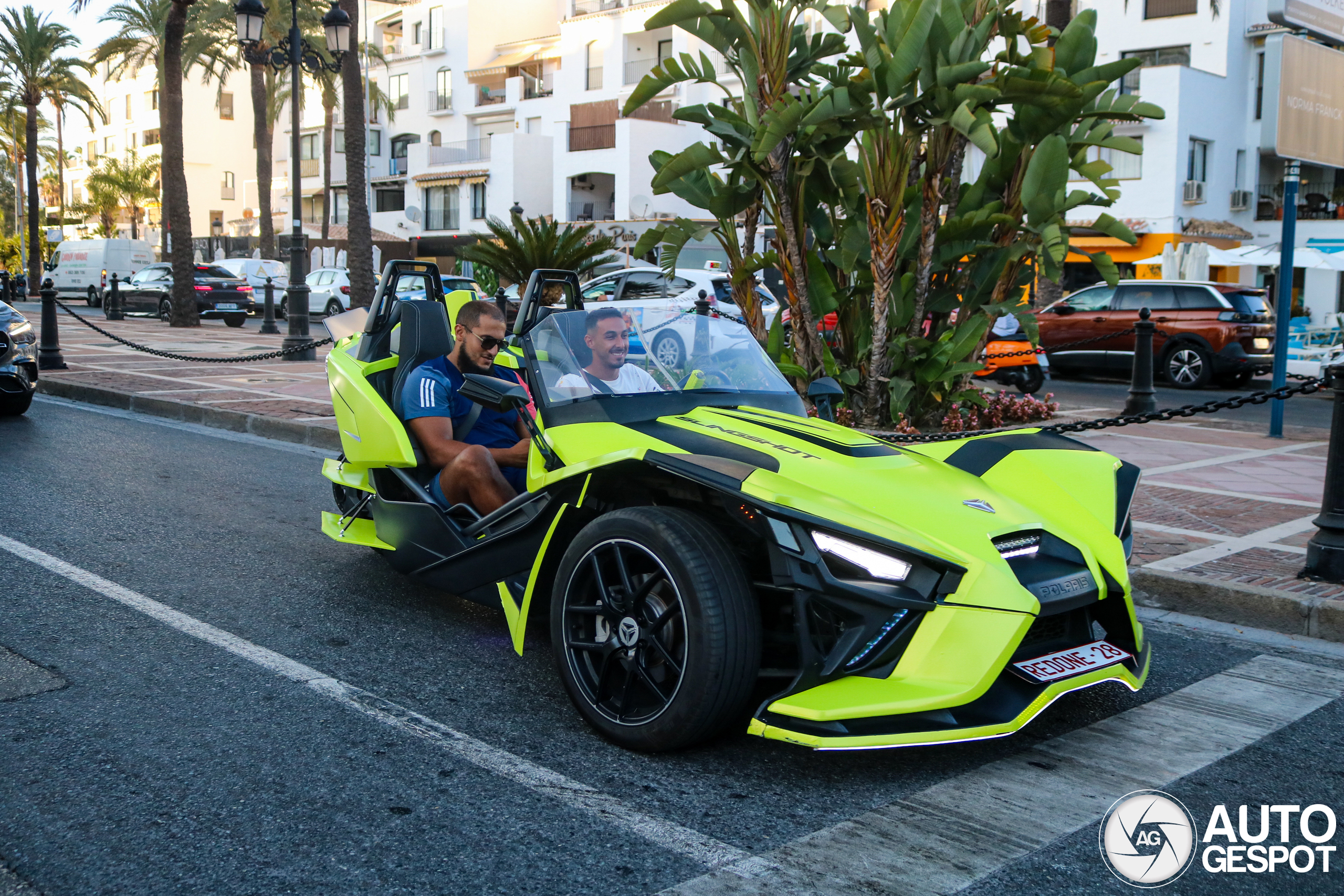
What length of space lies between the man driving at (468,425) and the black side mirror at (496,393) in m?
0.34

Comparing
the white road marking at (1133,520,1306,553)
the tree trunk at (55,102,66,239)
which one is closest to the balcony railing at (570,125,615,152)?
the tree trunk at (55,102,66,239)

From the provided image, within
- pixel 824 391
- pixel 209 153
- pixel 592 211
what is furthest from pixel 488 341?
pixel 209 153

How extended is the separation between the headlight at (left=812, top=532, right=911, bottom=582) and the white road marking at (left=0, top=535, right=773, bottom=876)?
819 millimetres

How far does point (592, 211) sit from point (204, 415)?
1466 inches

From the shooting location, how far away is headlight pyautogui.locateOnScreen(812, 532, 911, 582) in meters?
3.25

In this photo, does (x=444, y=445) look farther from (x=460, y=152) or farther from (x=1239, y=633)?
(x=460, y=152)

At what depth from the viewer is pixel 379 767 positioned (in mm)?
3424

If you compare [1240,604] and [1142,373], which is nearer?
[1240,604]

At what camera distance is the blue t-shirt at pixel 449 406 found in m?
5.20

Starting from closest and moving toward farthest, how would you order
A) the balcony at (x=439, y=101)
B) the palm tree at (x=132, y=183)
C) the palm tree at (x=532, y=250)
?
1. the palm tree at (x=532, y=250)
2. the balcony at (x=439, y=101)
3. the palm tree at (x=132, y=183)

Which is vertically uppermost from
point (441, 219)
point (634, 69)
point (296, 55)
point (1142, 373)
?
point (634, 69)

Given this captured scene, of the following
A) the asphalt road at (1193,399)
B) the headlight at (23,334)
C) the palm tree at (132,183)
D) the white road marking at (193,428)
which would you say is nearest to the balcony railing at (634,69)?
the asphalt road at (1193,399)

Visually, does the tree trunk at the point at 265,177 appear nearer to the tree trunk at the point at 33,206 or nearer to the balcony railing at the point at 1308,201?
the tree trunk at the point at 33,206

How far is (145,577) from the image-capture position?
5508mm
